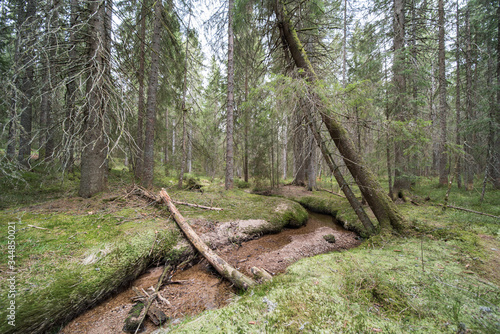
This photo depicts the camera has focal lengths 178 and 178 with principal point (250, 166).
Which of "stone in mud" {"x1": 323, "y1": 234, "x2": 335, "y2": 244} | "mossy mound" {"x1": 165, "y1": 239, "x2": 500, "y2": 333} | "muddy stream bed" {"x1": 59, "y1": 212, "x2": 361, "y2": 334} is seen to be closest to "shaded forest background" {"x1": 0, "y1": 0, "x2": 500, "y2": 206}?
"stone in mud" {"x1": 323, "y1": 234, "x2": 335, "y2": 244}

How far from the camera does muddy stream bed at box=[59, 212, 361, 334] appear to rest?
238 cm

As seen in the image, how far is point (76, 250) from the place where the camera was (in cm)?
286

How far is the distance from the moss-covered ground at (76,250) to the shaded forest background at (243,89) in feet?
3.07

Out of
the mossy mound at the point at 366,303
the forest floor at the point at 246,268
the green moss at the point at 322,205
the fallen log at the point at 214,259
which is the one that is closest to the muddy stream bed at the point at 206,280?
the forest floor at the point at 246,268

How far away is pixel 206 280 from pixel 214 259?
36 centimetres

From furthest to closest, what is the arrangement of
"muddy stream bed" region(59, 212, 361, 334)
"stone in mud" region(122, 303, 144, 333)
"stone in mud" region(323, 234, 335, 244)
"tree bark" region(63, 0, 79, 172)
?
"stone in mud" region(323, 234, 335, 244), "tree bark" region(63, 0, 79, 172), "muddy stream bed" region(59, 212, 361, 334), "stone in mud" region(122, 303, 144, 333)

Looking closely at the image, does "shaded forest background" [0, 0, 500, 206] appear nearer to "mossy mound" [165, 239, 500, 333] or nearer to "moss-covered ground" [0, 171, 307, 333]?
"moss-covered ground" [0, 171, 307, 333]

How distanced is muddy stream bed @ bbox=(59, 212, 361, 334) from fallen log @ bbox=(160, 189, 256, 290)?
174 millimetres

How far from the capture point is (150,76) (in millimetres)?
7375

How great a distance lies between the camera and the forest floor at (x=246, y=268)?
5.34 ft

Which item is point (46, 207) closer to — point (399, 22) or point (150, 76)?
point (150, 76)

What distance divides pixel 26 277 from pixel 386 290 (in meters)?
4.37

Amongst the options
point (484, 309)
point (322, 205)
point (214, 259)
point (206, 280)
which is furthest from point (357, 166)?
point (322, 205)

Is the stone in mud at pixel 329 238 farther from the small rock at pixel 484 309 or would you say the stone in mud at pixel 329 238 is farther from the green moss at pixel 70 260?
the green moss at pixel 70 260
